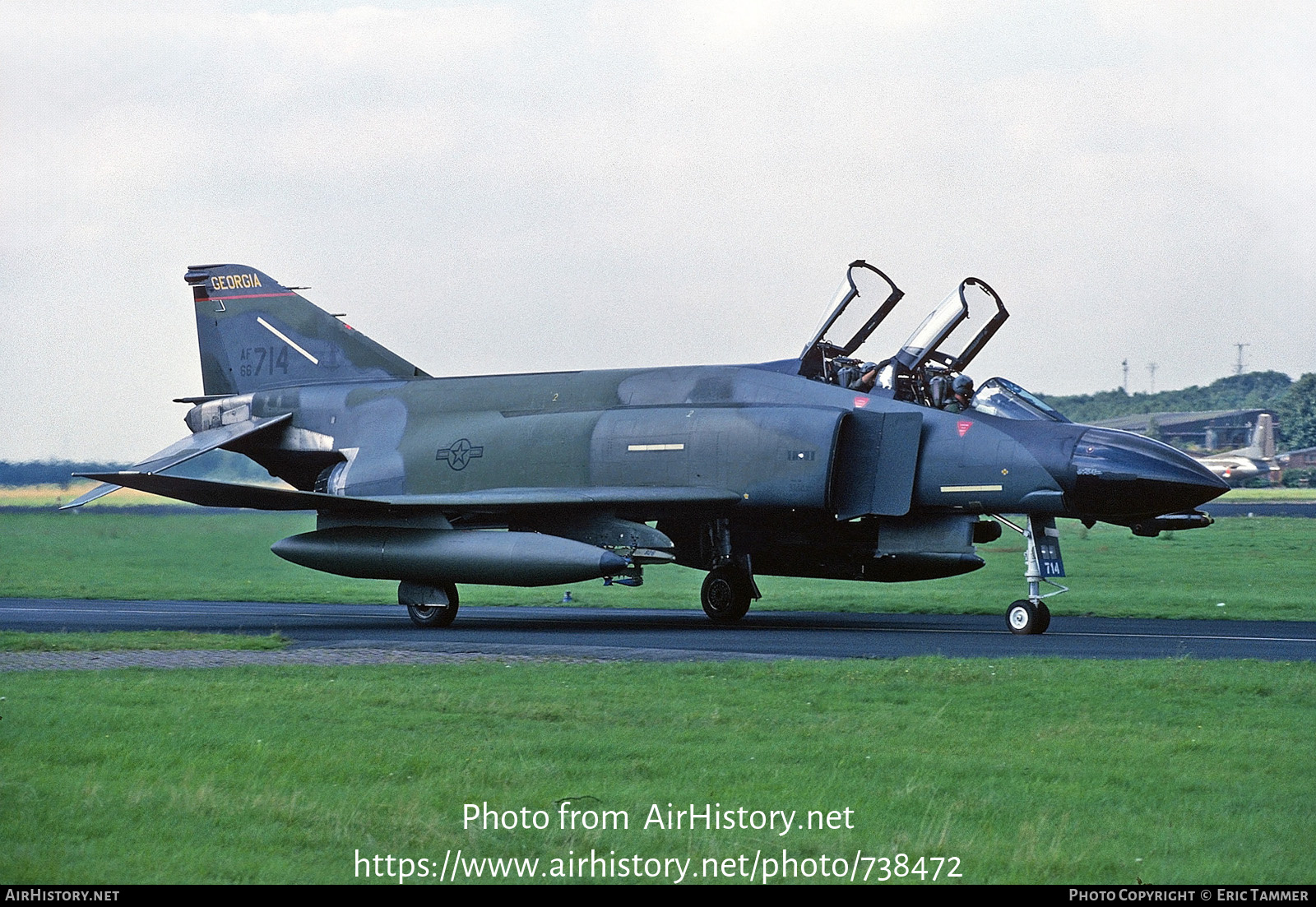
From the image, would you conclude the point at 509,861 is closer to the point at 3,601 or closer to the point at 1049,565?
the point at 1049,565

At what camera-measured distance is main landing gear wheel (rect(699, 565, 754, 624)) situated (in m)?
20.2

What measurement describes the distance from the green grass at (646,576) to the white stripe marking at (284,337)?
4.25 meters

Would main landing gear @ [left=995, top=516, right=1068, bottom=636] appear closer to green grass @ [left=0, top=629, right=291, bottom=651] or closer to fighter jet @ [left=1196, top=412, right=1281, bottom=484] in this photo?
green grass @ [left=0, top=629, right=291, bottom=651]

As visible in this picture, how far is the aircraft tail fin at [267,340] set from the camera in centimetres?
2447

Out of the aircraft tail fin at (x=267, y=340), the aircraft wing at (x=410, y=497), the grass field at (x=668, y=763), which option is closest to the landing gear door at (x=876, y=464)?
the aircraft wing at (x=410, y=497)

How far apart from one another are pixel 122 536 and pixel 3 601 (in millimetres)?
6800

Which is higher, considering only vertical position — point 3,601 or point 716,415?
point 716,415

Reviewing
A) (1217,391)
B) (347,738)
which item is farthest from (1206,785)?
(1217,391)

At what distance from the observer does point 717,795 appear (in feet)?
23.7

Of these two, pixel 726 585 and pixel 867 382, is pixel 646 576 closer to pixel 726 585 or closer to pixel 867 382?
pixel 726 585

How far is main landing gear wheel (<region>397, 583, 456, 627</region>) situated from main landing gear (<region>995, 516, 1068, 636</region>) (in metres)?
7.22

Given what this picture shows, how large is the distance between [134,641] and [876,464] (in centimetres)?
866

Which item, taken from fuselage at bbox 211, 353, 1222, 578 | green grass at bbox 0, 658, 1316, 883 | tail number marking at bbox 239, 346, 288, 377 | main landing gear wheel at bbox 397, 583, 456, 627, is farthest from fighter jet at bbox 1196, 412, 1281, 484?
green grass at bbox 0, 658, 1316, 883

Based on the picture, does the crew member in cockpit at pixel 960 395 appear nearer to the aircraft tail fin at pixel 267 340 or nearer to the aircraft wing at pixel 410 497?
the aircraft wing at pixel 410 497
